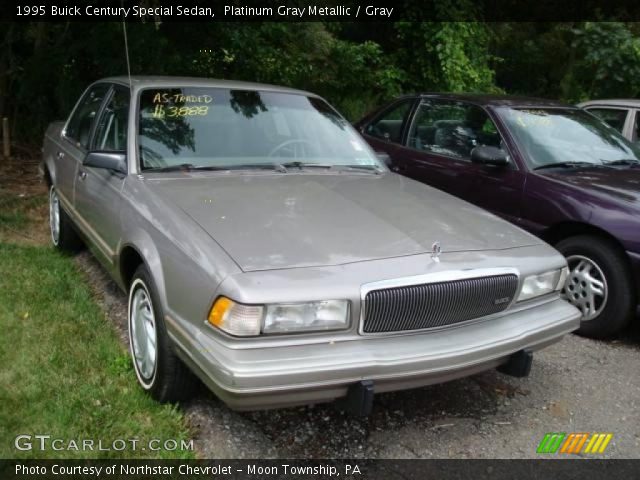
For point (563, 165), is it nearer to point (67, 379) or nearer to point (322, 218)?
point (322, 218)

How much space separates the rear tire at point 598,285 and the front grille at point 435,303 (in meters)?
1.61

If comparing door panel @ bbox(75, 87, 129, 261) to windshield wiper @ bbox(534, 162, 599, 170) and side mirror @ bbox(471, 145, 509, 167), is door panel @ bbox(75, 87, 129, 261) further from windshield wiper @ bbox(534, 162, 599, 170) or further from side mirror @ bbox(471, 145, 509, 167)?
windshield wiper @ bbox(534, 162, 599, 170)

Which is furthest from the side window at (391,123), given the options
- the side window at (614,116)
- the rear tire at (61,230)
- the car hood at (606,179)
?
the rear tire at (61,230)

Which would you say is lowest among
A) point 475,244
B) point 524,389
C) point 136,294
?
point 524,389

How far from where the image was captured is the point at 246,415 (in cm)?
302

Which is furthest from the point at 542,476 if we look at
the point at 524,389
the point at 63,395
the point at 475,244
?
the point at 63,395

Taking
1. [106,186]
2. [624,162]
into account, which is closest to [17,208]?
[106,186]

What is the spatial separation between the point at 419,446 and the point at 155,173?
2.01 m

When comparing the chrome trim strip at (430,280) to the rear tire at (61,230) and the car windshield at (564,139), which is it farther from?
the rear tire at (61,230)

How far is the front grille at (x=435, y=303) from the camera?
2.46 m

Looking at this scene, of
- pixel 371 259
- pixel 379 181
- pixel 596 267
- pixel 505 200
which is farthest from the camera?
pixel 505 200

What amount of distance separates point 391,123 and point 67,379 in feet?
13.6

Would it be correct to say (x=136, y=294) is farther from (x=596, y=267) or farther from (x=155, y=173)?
(x=596, y=267)

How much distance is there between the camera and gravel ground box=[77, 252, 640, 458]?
2.82 meters
